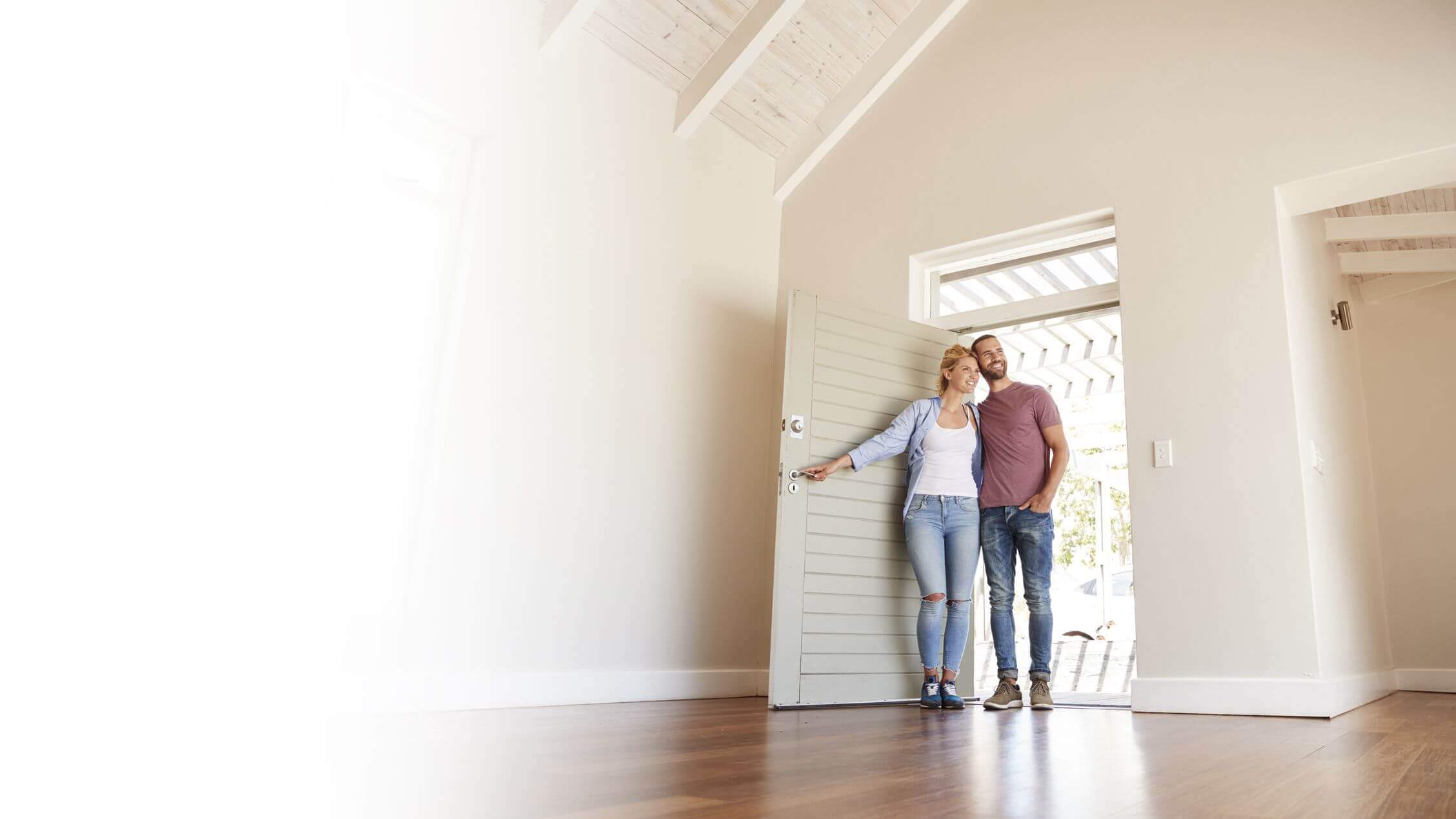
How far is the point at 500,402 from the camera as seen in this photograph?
334cm

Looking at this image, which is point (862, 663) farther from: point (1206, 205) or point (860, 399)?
point (1206, 205)

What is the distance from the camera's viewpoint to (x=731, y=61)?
13.5 feet

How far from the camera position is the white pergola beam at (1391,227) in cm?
437

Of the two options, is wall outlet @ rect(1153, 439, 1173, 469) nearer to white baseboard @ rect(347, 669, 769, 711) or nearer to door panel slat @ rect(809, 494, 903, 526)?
door panel slat @ rect(809, 494, 903, 526)

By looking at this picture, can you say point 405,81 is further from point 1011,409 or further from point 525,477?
point 1011,409

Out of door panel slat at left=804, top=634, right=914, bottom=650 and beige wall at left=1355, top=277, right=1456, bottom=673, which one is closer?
door panel slat at left=804, top=634, right=914, bottom=650

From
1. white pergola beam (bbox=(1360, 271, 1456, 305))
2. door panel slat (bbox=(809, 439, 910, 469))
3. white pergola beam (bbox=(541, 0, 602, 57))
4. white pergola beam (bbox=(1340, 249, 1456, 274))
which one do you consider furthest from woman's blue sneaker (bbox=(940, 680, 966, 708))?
white pergola beam (bbox=(1360, 271, 1456, 305))

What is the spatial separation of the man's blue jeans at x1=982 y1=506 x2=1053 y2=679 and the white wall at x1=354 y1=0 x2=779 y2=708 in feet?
4.01

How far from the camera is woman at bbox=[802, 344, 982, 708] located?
3.55 metres

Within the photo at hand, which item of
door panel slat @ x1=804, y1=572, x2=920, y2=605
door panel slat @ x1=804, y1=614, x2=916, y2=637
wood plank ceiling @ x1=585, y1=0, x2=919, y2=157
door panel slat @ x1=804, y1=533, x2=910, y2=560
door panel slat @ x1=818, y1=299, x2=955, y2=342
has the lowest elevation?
door panel slat @ x1=804, y1=614, x2=916, y2=637

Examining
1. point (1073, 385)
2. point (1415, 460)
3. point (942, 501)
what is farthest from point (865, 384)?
point (1073, 385)

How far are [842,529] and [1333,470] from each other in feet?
7.16

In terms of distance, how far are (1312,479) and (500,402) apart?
303 centimetres

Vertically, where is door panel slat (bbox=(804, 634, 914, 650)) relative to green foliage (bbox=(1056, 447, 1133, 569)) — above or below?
below
